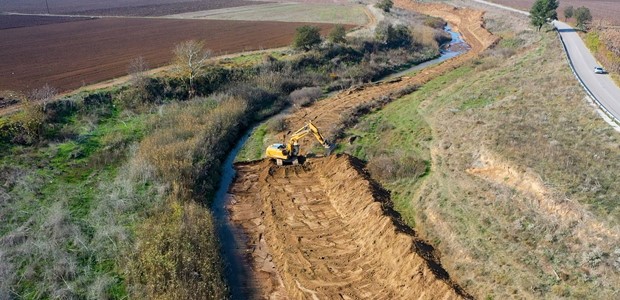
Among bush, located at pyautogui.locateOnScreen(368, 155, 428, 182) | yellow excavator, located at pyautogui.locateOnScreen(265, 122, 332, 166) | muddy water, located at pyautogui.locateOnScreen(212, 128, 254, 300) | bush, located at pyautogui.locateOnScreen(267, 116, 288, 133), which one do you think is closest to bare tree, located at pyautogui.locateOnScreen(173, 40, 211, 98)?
bush, located at pyautogui.locateOnScreen(267, 116, 288, 133)

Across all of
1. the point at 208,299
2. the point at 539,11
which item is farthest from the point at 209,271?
the point at 539,11

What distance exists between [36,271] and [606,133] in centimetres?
2771

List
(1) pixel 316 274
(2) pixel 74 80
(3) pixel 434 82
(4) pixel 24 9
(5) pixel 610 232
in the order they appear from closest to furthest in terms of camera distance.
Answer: (5) pixel 610 232 → (1) pixel 316 274 → (2) pixel 74 80 → (3) pixel 434 82 → (4) pixel 24 9

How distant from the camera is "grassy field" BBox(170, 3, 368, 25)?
82750mm

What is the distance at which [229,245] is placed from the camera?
72.3 ft

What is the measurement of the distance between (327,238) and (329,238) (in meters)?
0.10

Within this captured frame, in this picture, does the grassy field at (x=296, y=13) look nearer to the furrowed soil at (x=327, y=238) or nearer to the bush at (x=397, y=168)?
the bush at (x=397, y=168)

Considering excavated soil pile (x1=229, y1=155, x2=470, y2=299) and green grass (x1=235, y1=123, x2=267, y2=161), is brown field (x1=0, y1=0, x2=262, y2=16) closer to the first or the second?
green grass (x1=235, y1=123, x2=267, y2=161)

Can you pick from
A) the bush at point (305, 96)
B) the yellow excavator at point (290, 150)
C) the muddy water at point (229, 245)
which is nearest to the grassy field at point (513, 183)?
the yellow excavator at point (290, 150)

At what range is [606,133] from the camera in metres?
23.9

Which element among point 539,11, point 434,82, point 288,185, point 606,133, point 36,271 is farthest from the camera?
point 539,11

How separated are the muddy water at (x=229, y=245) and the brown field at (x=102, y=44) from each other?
829 inches

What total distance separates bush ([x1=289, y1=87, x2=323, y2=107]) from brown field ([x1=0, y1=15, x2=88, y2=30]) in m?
56.8

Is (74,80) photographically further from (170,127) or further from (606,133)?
(606,133)
